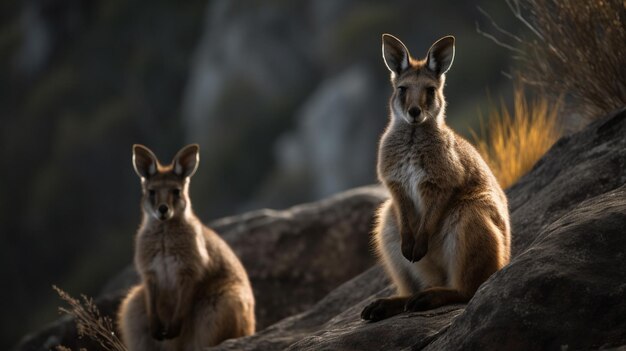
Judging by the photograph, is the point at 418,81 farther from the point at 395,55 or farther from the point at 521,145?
the point at 521,145

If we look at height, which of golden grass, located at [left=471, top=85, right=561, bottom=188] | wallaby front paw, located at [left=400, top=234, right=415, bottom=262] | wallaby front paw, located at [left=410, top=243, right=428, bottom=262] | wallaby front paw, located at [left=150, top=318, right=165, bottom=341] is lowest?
wallaby front paw, located at [left=410, top=243, right=428, bottom=262]

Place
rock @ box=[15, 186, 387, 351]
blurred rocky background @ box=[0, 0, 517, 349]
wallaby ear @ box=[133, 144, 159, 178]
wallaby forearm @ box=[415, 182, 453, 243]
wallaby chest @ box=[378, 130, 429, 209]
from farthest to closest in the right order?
blurred rocky background @ box=[0, 0, 517, 349], rock @ box=[15, 186, 387, 351], wallaby ear @ box=[133, 144, 159, 178], wallaby chest @ box=[378, 130, 429, 209], wallaby forearm @ box=[415, 182, 453, 243]

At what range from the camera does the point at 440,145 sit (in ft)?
17.7

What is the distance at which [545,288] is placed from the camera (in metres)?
3.92

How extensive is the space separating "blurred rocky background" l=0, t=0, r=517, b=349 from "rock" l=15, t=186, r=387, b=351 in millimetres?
17040

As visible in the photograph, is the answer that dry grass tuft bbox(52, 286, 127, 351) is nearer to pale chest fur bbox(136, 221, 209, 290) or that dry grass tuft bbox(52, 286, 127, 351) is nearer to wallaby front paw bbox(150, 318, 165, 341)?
wallaby front paw bbox(150, 318, 165, 341)

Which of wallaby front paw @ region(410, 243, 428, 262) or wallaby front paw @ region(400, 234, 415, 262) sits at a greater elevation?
wallaby front paw @ region(400, 234, 415, 262)

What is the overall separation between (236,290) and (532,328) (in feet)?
11.6

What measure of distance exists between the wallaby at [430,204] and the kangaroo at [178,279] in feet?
5.42

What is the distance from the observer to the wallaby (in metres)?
4.93

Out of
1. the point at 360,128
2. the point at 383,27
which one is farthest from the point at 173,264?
the point at 383,27

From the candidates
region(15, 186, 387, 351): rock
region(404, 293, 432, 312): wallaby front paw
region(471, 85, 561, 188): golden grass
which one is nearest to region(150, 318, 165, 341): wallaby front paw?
region(15, 186, 387, 351): rock

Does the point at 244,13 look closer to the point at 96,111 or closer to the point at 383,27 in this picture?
the point at 383,27

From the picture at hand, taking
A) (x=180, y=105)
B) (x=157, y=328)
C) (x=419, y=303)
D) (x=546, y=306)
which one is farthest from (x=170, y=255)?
(x=180, y=105)
